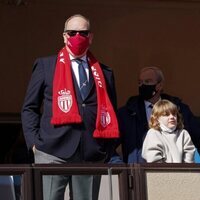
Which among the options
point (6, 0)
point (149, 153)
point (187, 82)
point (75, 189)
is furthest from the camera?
point (187, 82)

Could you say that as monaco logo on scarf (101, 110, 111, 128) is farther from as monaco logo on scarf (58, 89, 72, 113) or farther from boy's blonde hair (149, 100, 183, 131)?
boy's blonde hair (149, 100, 183, 131)

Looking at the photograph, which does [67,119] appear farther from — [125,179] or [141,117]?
[141,117]

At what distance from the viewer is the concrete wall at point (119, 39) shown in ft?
30.6

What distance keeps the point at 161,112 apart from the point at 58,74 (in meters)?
0.80

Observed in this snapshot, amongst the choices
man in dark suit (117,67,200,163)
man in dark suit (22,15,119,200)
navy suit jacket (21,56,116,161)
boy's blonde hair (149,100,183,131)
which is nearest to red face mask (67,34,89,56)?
man in dark suit (22,15,119,200)

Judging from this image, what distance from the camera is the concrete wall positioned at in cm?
932

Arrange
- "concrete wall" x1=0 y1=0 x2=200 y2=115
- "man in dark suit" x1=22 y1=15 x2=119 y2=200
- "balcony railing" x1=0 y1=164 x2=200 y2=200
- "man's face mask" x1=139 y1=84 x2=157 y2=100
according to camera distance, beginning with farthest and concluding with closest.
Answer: "concrete wall" x1=0 y1=0 x2=200 y2=115 < "man's face mask" x1=139 y1=84 x2=157 y2=100 < "man in dark suit" x1=22 y1=15 x2=119 y2=200 < "balcony railing" x1=0 y1=164 x2=200 y2=200

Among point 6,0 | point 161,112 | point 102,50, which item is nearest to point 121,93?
point 102,50

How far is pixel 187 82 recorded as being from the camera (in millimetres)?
9734

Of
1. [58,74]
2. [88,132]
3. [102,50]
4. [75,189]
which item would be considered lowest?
[75,189]

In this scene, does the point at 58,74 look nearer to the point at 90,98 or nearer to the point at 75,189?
the point at 90,98

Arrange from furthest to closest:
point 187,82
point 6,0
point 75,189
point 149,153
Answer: point 187,82, point 6,0, point 149,153, point 75,189

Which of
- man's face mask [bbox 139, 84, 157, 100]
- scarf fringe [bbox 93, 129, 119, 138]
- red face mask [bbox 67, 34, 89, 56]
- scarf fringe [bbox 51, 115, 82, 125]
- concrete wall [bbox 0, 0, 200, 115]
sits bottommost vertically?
scarf fringe [bbox 93, 129, 119, 138]

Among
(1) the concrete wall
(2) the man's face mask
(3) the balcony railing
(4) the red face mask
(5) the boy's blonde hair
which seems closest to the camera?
(3) the balcony railing
